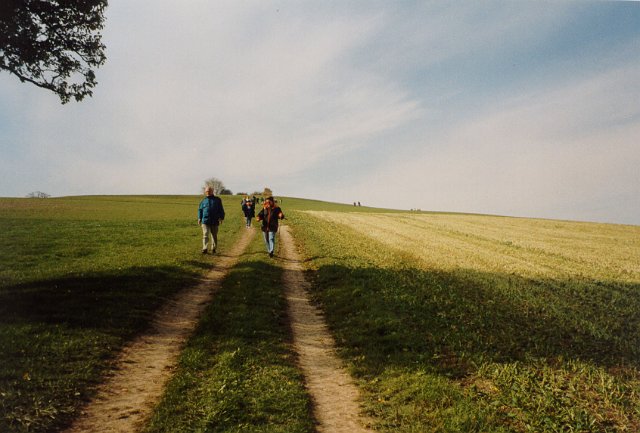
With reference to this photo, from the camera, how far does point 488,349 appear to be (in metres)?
7.98

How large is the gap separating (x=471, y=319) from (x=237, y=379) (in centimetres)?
660

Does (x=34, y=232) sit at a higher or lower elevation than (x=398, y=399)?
higher

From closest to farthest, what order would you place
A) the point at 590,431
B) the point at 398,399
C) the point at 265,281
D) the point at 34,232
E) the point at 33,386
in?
the point at 590,431, the point at 33,386, the point at 398,399, the point at 265,281, the point at 34,232

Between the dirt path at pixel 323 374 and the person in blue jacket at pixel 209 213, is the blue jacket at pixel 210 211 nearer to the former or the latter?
the person in blue jacket at pixel 209 213

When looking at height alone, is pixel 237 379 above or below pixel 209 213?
below

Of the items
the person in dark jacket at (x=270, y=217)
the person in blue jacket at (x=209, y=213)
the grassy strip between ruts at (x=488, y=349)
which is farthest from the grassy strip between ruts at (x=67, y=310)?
the grassy strip between ruts at (x=488, y=349)

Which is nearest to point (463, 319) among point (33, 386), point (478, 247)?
point (33, 386)

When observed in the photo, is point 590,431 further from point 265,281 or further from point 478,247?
point 478,247

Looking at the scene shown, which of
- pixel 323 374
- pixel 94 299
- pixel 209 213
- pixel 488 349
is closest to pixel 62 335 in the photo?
pixel 94 299

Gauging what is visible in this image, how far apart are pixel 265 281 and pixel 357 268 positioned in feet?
14.3

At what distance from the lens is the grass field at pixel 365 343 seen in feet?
18.6

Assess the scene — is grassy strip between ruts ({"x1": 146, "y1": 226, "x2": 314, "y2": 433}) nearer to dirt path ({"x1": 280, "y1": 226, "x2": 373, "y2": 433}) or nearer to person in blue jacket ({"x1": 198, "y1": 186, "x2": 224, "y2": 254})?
dirt path ({"x1": 280, "y1": 226, "x2": 373, "y2": 433})

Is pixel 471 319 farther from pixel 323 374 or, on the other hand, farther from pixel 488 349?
pixel 323 374

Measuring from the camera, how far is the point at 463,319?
32.1ft
